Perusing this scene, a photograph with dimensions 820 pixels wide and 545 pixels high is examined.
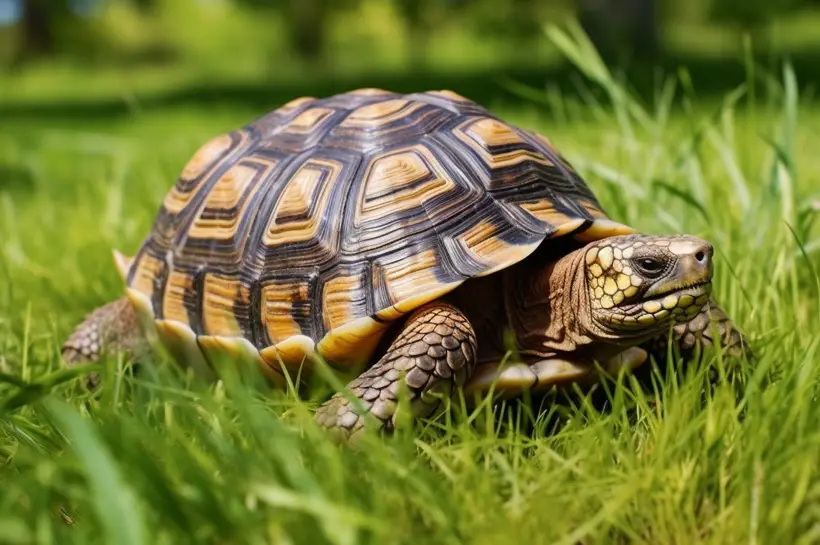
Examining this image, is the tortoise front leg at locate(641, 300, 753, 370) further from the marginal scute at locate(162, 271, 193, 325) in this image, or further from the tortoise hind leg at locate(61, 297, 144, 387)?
the tortoise hind leg at locate(61, 297, 144, 387)

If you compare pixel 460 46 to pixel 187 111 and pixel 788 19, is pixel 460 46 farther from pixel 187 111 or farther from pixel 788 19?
pixel 187 111

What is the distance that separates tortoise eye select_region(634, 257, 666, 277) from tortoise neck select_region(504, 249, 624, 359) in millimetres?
151

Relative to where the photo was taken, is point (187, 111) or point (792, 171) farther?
point (187, 111)

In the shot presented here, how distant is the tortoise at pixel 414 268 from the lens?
1744 mm

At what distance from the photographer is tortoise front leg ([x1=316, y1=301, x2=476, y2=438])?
1.67 m

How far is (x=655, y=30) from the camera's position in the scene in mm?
11750

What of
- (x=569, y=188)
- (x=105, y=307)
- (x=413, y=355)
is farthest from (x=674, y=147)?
(x=105, y=307)

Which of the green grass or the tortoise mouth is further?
the tortoise mouth

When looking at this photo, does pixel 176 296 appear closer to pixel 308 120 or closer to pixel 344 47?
pixel 308 120

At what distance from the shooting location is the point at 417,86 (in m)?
11.3

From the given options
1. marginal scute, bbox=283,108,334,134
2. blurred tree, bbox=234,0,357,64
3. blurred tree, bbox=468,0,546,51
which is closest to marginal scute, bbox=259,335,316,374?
marginal scute, bbox=283,108,334,134

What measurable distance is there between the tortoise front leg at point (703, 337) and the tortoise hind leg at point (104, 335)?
1456 mm

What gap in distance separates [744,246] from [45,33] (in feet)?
77.3

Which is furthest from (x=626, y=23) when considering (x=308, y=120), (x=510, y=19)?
(x=308, y=120)
